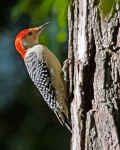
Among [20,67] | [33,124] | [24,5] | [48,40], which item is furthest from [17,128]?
[24,5]

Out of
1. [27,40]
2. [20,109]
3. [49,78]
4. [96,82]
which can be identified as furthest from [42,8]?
[20,109]

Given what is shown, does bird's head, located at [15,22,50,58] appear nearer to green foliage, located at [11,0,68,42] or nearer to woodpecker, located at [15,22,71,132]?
woodpecker, located at [15,22,71,132]

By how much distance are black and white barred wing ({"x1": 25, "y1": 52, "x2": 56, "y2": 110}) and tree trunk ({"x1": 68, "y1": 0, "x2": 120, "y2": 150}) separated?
1215 millimetres

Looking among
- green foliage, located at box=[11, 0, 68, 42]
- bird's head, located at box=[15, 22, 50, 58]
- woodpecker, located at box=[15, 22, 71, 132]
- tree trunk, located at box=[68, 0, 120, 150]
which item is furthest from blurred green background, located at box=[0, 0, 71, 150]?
green foliage, located at box=[11, 0, 68, 42]

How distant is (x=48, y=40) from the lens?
15.0 ft

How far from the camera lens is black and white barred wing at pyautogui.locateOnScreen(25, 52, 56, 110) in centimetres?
555

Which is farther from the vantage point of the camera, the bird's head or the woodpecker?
the bird's head

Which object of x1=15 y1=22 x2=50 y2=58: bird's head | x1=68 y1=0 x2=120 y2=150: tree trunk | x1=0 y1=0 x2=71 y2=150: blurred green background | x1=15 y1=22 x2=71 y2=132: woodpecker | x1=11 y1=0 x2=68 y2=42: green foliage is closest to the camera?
x1=11 y1=0 x2=68 y2=42: green foliage

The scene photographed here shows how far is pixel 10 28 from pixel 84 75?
6078 millimetres

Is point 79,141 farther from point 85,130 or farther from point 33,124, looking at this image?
point 33,124

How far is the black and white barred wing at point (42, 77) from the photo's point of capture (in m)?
5.55

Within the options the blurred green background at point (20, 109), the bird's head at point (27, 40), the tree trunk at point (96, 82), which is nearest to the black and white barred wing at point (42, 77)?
the bird's head at point (27, 40)

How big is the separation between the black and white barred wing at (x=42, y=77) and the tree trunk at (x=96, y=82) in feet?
3.99

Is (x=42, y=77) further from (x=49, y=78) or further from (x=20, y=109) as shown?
(x=20, y=109)
